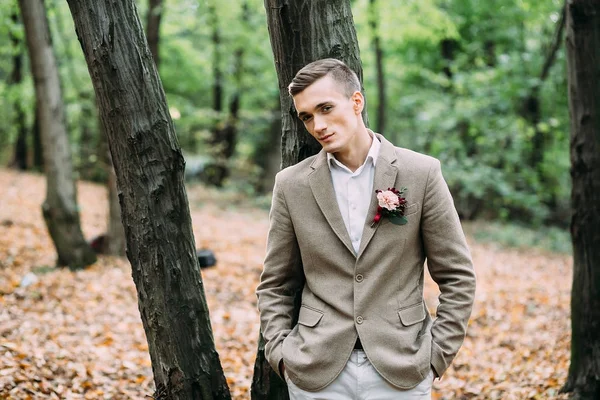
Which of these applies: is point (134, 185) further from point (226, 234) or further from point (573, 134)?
point (226, 234)

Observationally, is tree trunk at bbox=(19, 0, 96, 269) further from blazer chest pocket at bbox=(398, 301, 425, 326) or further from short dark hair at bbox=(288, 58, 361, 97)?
blazer chest pocket at bbox=(398, 301, 425, 326)

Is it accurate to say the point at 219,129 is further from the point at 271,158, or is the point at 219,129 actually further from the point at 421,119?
the point at 421,119

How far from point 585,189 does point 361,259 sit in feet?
9.02

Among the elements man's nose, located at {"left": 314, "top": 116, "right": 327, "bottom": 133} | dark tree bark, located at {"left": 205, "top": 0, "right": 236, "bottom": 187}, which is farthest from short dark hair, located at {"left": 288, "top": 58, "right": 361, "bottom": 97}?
dark tree bark, located at {"left": 205, "top": 0, "right": 236, "bottom": 187}

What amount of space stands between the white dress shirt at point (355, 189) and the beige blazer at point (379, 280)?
0.04 meters

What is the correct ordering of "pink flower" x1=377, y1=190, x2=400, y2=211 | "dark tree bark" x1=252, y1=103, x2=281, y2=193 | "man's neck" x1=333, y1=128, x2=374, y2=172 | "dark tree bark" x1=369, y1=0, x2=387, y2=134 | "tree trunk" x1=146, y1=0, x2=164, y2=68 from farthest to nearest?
"dark tree bark" x1=252, y1=103, x2=281, y2=193 < "dark tree bark" x1=369, y1=0, x2=387, y2=134 < "tree trunk" x1=146, y1=0, x2=164, y2=68 < "man's neck" x1=333, y1=128, x2=374, y2=172 < "pink flower" x1=377, y1=190, x2=400, y2=211

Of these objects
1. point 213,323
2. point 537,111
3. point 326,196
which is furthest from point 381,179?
point 537,111

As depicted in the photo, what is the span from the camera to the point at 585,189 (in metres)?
4.57

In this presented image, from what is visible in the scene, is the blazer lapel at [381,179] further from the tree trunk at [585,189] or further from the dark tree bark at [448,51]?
the dark tree bark at [448,51]

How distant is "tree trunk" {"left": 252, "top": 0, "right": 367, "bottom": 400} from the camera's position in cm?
313

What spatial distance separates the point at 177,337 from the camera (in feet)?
10.6

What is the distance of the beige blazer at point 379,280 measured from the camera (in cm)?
263

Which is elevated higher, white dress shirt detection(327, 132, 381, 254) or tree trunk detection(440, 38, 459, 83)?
tree trunk detection(440, 38, 459, 83)

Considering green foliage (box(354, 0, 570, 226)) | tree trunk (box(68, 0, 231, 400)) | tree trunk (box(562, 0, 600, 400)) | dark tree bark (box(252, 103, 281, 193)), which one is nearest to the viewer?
tree trunk (box(68, 0, 231, 400))
